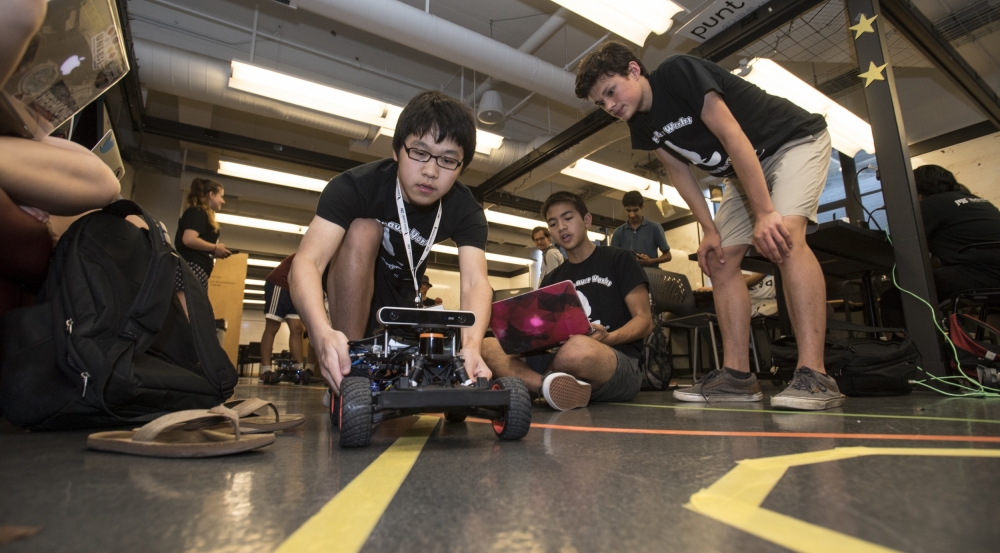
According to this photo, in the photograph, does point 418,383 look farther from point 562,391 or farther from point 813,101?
point 813,101

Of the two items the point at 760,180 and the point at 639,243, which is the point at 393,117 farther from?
the point at 760,180

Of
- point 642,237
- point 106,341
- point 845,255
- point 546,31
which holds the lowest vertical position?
point 106,341

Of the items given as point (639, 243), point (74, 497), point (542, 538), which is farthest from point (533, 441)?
point (639, 243)

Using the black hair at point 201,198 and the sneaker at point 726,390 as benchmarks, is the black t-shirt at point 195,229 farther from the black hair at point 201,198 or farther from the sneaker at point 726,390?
the sneaker at point 726,390

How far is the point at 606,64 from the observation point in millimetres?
1910

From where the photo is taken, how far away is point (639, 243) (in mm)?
4965

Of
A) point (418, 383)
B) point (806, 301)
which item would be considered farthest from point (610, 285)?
point (418, 383)

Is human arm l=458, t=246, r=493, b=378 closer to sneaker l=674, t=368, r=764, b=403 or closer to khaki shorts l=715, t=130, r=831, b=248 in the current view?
sneaker l=674, t=368, r=764, b=403

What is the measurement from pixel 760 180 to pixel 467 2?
3.92 metres

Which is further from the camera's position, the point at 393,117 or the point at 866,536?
the point at 393,117

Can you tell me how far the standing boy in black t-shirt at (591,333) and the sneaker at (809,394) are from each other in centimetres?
65

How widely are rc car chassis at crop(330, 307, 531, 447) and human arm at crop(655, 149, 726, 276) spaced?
1.36 m

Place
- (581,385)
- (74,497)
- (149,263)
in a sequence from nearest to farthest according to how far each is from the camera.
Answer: (74,497) < (149,263) < (581,385)

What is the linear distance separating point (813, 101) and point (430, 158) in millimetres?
4697
